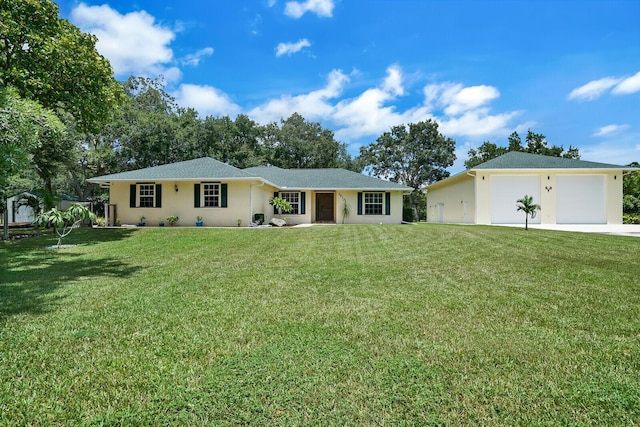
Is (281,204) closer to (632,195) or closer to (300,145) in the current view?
(300,145)

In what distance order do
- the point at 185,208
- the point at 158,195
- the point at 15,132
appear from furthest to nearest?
the point at 158,195 < the point at 185,208 < the point at 15,132

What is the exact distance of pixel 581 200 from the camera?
63.0 ft

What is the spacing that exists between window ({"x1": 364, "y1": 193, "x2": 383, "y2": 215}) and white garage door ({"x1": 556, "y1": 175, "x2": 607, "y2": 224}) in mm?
9913

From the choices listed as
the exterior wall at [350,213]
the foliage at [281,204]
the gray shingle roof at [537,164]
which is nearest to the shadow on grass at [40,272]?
the foliage at [281,204]

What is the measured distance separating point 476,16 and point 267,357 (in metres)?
13.1

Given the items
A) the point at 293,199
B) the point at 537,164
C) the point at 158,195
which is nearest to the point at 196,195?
the point at 158,195

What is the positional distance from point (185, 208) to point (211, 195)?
1.45m

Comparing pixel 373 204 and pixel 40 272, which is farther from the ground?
pixel 373 204

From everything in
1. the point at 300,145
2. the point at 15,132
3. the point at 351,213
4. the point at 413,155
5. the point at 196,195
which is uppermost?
the point at 300,145

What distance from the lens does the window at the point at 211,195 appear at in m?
16.5

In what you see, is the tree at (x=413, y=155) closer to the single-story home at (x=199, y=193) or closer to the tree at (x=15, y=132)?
the single-story home at (x=199, y=193)

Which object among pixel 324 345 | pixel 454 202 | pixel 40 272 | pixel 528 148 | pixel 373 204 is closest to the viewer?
pixel 324 345

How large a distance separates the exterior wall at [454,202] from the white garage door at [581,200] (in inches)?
177

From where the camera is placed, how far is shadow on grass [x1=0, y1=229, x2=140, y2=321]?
4344 mm
